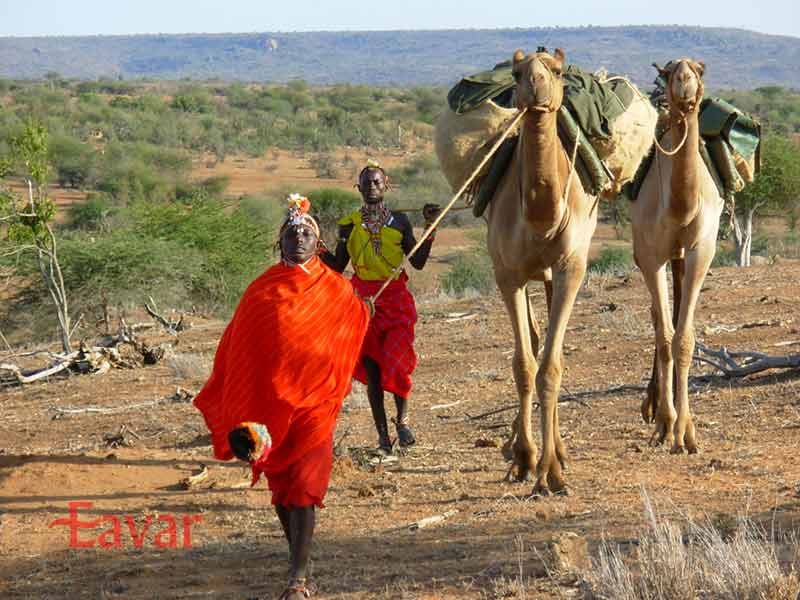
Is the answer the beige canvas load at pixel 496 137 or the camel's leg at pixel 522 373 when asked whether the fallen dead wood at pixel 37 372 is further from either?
the camel's leg at pixel 522 373

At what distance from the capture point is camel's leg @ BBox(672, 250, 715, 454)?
746 cm

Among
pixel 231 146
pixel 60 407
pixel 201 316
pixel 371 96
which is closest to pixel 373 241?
pixel 60 407

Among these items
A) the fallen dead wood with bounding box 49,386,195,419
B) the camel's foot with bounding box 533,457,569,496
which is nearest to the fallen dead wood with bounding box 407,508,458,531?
the camel's foot with bounding box 533,457,569,496

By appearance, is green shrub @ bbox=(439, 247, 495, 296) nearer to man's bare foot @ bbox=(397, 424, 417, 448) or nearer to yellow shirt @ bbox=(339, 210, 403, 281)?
man's bare foot @ bbox=(397, 424, 417, 448)

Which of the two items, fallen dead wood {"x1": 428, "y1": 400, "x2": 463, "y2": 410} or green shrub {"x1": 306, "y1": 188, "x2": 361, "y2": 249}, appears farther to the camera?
green shrub {"x1": 306, "y1": 188, "x2": 361, "y2": 249}

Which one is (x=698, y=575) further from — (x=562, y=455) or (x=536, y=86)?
(x=562, y=455)

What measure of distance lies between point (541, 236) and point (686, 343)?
177 cm

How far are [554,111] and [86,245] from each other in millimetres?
15793

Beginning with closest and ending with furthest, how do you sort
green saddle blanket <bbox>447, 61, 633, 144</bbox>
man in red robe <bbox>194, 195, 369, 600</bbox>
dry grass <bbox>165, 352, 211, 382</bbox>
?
man in red robe <bbox>194, 195, 369, 600</bbox> < green saddle blanket <bbox>447, 61, 633, 144</bbox> < dry grass <bbox>165, 352, 211, 382</bbox>

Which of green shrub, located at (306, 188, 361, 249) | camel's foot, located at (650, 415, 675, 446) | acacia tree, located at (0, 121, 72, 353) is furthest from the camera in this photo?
green shrub, located at (306, 188, 361, 249)

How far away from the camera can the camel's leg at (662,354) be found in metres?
7.71

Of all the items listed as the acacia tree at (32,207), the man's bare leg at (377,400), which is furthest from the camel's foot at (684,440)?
the acacia tree at (32,207)

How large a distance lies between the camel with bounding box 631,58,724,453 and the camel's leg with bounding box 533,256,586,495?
1.07m

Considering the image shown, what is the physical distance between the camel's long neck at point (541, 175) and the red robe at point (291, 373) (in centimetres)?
138
